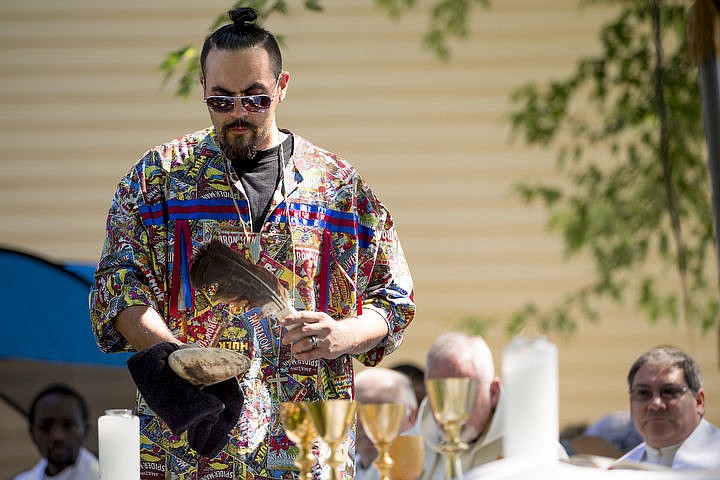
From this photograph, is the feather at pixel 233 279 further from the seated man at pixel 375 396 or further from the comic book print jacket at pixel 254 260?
the seated man at pixel 375 396

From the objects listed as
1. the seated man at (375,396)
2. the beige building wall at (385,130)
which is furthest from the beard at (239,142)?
the beige building wall at (385,130)

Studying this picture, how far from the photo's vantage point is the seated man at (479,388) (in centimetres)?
443

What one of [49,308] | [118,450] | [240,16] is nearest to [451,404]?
[118,450]

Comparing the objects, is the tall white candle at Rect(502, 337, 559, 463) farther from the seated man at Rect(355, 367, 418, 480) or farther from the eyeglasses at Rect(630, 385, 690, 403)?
the seated man at Rect(355, 367, 418, 480)

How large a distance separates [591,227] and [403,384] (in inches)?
83.1

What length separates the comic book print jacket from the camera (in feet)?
8.95

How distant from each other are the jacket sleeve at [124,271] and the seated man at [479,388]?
1.84m

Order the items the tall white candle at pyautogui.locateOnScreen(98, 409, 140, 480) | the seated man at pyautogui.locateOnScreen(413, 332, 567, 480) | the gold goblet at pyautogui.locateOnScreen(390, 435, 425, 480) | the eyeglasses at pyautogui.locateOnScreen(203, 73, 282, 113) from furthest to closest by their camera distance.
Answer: the seated man at pyautogui.locateOnScreen(413, 332, 567, 480), the gold goblet at pyautogui.locateOnScreen(390, 435, 425, 480), the eyeglasses at pyautogui.locateOnScreen(203, 73, 282, 113), the tall white candle at pyautogui.locateOnScreen(98, 409, 140, 480)

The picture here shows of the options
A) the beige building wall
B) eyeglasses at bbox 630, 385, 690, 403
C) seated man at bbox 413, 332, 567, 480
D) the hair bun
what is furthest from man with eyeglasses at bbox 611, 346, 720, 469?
the beige building wall

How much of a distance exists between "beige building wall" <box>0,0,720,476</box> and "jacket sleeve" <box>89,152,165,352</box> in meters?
5.57

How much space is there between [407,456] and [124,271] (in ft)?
5.96

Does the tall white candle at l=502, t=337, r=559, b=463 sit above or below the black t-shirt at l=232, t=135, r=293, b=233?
below

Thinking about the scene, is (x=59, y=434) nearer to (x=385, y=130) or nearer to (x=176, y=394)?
(x=385, y=130)

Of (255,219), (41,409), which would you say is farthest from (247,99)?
(41,409)
